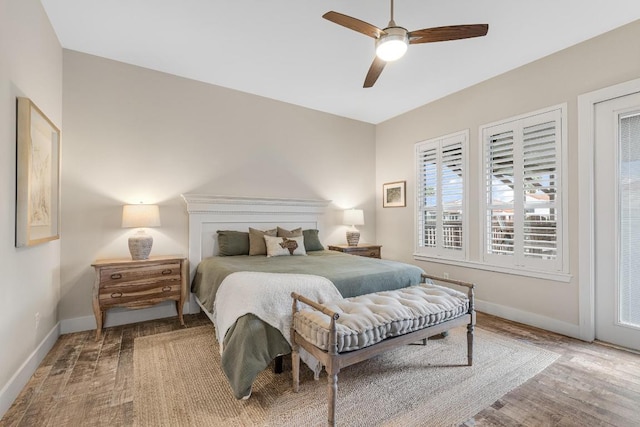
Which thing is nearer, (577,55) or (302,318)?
(302,318)

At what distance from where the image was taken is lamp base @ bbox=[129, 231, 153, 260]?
3115mm

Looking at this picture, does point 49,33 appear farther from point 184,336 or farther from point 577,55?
point 577,55

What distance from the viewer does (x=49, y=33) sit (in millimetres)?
2678

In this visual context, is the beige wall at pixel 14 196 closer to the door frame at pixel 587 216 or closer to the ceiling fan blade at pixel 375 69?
the ceiling fan blade at pixel 375 69

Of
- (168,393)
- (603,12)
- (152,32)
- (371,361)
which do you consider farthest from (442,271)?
(152,32)

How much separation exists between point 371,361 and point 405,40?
242 centimetres

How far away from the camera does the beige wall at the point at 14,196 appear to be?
183cm

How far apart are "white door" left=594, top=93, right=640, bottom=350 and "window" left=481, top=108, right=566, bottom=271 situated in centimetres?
30

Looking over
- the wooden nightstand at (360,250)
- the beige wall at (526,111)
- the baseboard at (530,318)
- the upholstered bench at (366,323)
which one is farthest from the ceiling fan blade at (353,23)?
the baseboard at (530,318)

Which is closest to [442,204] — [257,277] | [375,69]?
[375,69]

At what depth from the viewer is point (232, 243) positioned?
12.1 feet

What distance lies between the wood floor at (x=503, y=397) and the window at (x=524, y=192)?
966mm

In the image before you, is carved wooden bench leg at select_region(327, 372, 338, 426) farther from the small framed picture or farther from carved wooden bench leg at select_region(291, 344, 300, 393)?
the small framed picture

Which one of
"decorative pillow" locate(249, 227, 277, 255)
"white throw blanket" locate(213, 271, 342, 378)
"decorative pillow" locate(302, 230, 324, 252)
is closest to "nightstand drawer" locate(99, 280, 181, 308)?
"decorative pillow" locate(249, 227, 277, 255)
